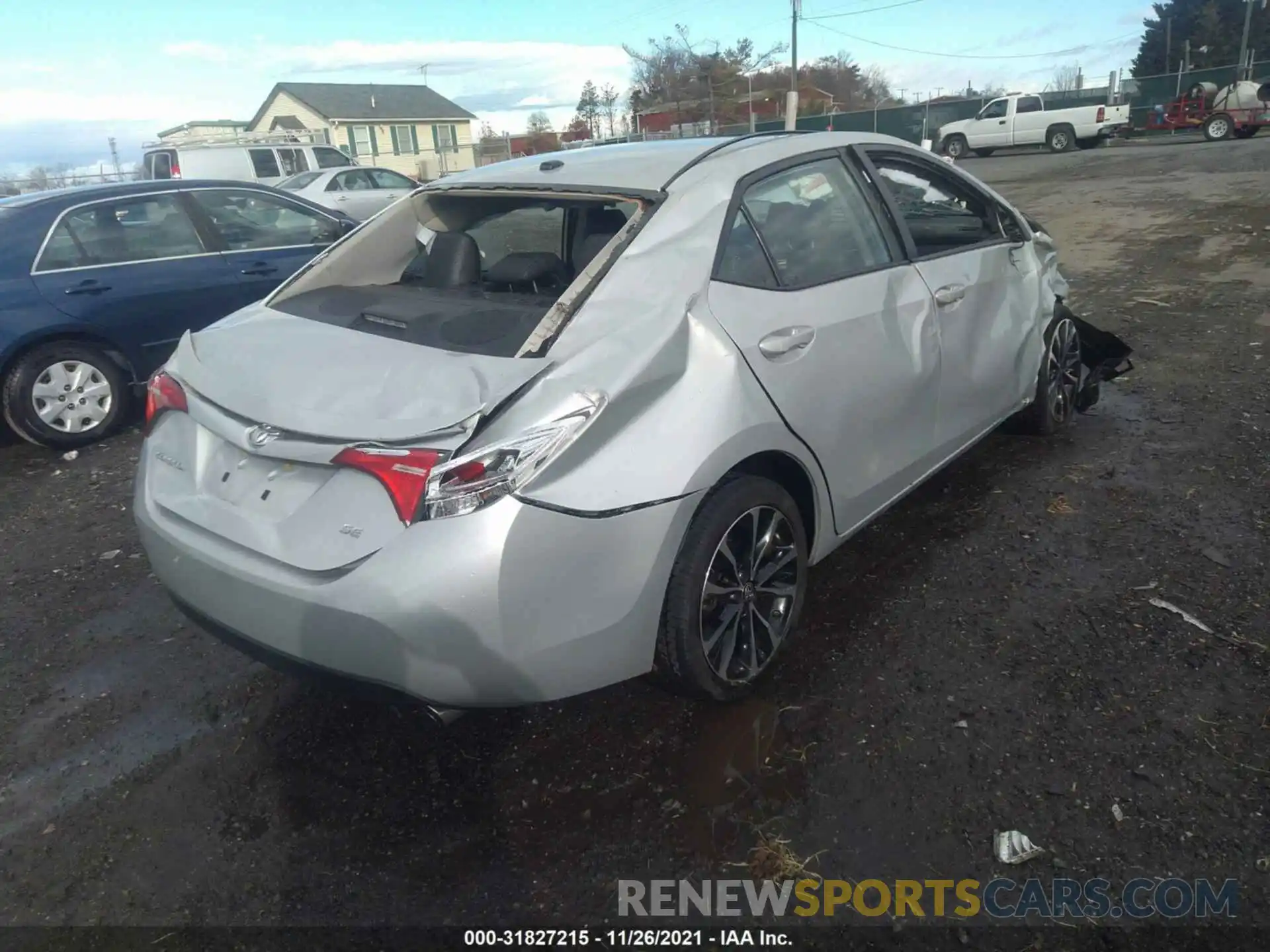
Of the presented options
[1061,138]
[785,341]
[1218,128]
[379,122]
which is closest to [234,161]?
[785,341]

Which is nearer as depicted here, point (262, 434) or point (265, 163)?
point (262, 434)

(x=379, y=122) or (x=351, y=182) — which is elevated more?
A: (x=379, y=122)

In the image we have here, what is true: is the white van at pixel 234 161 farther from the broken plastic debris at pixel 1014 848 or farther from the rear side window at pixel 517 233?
the broken plastic debris at pixel 1014 848

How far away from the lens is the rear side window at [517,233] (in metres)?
3.55

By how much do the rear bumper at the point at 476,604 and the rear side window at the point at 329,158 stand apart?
67.7 ft

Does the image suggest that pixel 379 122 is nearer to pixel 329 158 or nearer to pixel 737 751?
pixel 329 158

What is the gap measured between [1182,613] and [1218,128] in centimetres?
3025

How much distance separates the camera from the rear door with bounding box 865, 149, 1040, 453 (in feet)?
12.3

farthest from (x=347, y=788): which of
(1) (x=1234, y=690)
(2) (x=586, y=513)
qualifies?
(1) (x=1234, y=690)

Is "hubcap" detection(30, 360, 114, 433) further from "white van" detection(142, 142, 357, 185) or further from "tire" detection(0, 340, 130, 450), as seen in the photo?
"white van" detection(142, 142, 357, 185)

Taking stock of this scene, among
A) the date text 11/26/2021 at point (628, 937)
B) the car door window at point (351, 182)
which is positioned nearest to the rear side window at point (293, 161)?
the car door window at point (351, 182)

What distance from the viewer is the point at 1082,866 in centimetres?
229

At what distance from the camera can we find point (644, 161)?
3205 mm

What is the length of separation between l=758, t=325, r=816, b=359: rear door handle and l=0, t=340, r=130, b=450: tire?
5108mm
